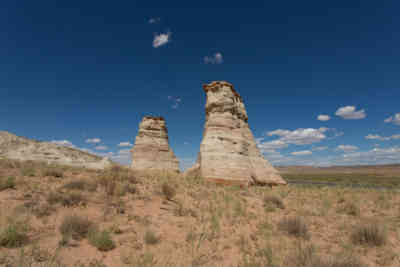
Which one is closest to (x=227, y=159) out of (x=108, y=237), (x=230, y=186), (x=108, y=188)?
(x=230, y=186)

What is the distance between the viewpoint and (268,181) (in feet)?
55.5

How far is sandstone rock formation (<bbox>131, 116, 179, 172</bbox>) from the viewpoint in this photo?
27.1 m

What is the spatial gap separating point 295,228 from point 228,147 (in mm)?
11142

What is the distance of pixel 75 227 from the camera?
466 centimetres

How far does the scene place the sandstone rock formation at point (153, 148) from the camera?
27141 mm

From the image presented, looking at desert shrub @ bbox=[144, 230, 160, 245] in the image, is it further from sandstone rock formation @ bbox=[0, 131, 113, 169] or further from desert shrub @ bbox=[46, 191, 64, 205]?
sandstone rock formation @ bbox=[0, 131, 113, 169]

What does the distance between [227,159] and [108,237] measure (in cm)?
1261

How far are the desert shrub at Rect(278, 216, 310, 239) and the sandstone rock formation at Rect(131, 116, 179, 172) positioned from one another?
22.5 metres

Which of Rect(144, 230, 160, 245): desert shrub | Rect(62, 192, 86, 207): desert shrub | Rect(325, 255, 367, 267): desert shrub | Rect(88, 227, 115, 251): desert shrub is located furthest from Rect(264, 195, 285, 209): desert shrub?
Rect(62, 192, 86, 207): desert shrub

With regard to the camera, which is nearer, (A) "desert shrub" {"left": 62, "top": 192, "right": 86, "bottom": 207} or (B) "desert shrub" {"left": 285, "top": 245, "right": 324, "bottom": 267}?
(B) "desert shrub" {"left": 285, "top": 245, "right": 324, "bottom": 267}

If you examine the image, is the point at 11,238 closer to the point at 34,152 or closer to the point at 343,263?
the point at 343,263

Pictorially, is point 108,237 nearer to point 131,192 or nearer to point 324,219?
point 131,192

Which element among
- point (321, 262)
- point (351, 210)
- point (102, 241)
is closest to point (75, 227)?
point (102, 241)

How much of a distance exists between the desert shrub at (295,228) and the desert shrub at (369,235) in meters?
1.25
